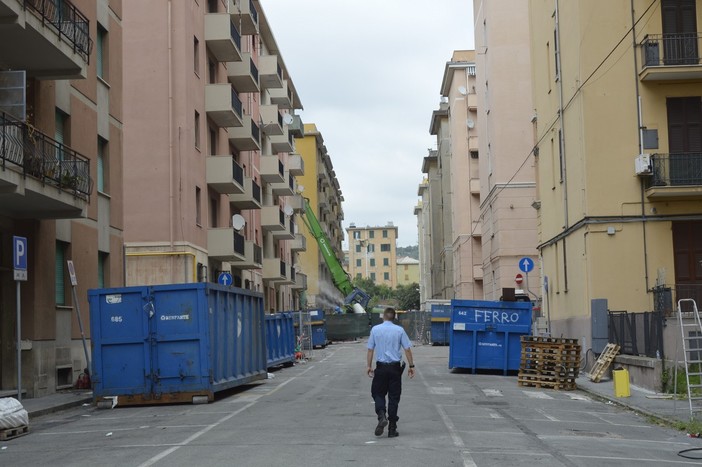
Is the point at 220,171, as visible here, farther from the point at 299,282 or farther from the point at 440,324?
the point at 299,282

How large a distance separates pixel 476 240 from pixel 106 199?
4537cm

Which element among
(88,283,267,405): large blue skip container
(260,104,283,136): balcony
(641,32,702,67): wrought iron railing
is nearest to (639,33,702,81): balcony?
(641,32,702,67): wrought iron railing

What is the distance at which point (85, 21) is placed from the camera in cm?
2261

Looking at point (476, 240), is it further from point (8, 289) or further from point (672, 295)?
point (8, 289)

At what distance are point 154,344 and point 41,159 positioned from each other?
4.55 metres

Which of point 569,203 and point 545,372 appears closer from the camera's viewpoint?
point 545,372

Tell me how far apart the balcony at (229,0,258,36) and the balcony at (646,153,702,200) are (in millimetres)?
25245

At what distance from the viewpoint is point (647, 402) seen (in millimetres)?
18969

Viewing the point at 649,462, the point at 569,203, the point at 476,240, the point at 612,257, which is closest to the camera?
the point at 649,462

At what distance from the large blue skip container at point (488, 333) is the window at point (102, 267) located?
1033 centimetres

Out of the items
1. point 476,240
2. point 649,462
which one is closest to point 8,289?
Result: point 649,462

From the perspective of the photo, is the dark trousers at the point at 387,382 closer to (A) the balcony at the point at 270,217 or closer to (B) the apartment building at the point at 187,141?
(B) the apartment building at the point at 187,141

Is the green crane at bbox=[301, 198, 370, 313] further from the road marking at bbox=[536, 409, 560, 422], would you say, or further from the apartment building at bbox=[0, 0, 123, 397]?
the road marking at bbox=[536, 409, 560, 422]

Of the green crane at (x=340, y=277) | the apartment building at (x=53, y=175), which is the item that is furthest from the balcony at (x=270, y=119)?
the apartment building at (x=53, y=175)
